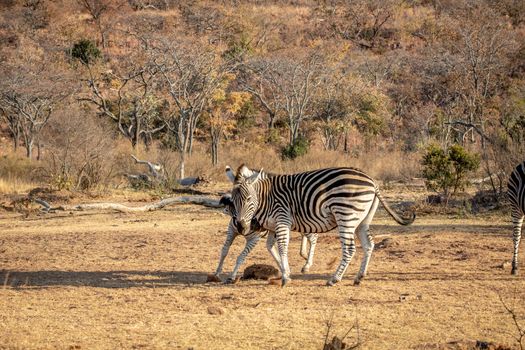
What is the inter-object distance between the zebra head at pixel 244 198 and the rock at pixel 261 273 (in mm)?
535

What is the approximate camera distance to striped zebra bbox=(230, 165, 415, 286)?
10227mm

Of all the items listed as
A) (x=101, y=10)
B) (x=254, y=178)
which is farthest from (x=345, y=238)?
(x=101, y=10)

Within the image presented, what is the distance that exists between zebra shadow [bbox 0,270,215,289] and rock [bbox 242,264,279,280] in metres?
0.65

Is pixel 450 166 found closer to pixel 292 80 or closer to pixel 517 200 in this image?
pixel 517 200

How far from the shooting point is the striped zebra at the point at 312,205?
33.6 ft

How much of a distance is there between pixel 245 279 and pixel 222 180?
1774cm

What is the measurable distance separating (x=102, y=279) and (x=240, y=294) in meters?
2.46

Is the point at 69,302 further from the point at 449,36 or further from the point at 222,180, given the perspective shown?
the point at 449,36

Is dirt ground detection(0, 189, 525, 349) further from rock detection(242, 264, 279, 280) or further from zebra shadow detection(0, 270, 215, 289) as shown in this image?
rock detection(242, 264, 279, 280)

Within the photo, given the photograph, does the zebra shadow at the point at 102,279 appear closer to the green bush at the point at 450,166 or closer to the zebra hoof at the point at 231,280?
the zebra hoof at the point at 231,280

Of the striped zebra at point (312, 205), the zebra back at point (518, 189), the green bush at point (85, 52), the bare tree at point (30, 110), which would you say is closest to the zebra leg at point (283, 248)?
the striped zebra at point (312, 205)

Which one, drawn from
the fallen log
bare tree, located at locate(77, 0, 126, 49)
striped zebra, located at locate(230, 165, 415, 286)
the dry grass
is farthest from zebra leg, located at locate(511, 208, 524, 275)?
bare tree, located at locate(77, 0, 126, 49)

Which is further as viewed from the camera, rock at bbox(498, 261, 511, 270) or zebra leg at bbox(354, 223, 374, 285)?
rock at bbox(498, 261, 511, 270)

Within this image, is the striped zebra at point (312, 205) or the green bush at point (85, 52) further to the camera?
the green bush at point (85, 52)
